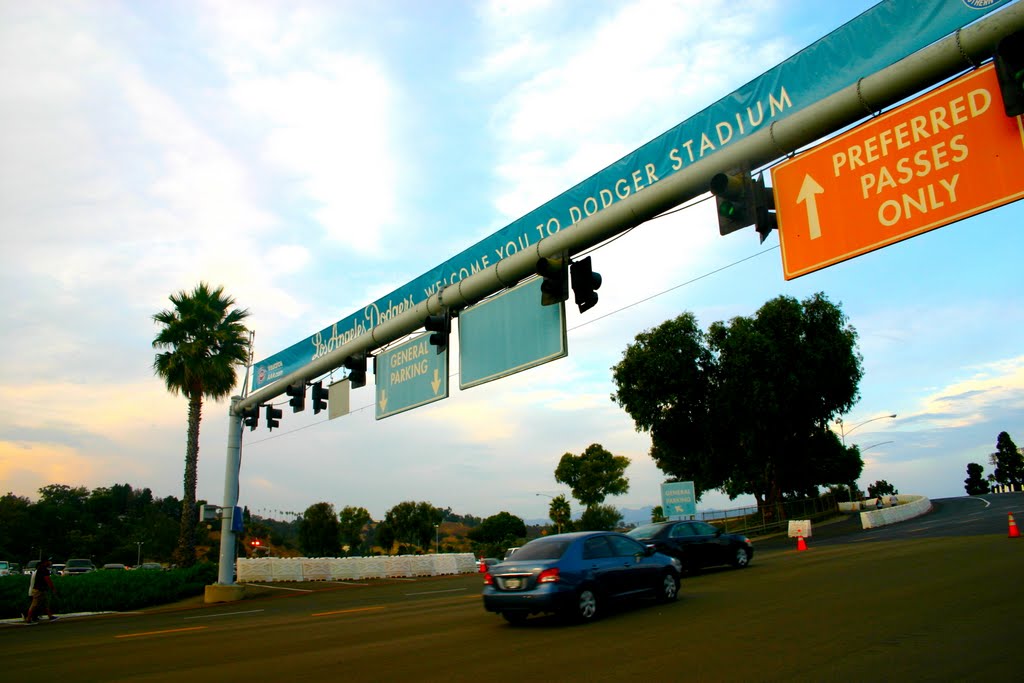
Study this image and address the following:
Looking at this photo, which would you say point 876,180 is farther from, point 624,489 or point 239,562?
point 624,489

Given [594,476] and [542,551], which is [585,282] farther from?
[594,476]

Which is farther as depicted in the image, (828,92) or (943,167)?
(828,92)

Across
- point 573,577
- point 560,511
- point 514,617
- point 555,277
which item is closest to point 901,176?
point 555,277

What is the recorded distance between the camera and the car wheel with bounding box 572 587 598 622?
34.0ft

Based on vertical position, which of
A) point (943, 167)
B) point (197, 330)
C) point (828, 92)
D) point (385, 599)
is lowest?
point (385, 599)

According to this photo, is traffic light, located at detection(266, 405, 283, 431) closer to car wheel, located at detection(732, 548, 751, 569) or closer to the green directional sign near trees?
the green directional sign near trees

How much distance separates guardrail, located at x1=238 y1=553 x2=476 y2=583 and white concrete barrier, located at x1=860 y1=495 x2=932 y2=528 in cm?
2211

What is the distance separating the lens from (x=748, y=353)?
1781 inches

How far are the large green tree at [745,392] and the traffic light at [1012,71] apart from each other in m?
39.8

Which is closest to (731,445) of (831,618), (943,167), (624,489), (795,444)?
(795,444)

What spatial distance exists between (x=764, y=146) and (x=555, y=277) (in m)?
3.58

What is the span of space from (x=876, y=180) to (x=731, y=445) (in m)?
43.2

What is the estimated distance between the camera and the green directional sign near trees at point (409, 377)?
46.4ft

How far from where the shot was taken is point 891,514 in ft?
139
